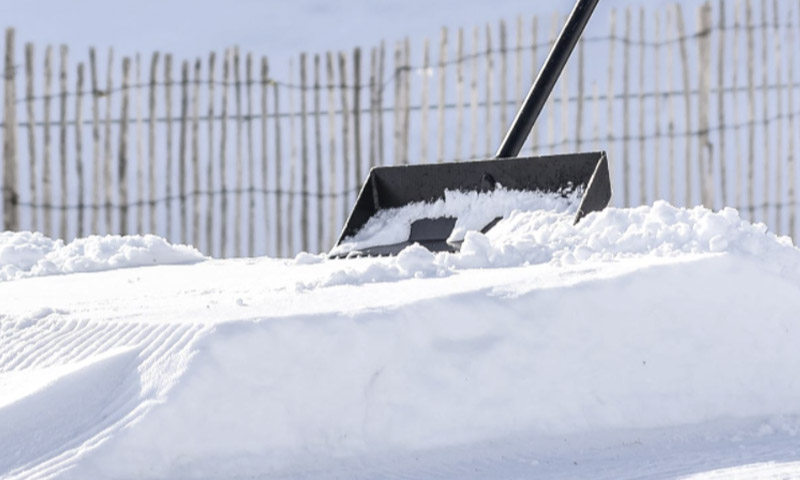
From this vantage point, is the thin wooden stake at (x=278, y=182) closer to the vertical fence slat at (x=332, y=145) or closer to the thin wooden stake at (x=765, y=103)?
the vertical fence slat at (x=332, y=145)

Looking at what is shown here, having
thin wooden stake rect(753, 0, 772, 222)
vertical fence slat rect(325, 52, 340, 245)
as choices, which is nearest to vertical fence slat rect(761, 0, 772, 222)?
thin wooden stake rect(753, 0, 772, 222)

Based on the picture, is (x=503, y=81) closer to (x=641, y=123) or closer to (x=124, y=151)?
(x=641, y=123)

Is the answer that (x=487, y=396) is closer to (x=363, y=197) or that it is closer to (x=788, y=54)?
(x=363, y=197)

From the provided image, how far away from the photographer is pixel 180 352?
2.22 meters

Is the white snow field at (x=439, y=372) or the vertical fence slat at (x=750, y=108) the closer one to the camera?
the white snow field at (x=439, y=372)

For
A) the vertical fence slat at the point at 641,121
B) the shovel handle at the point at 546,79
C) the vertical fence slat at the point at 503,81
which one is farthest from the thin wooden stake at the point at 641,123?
the shovel handle at the point at 546,79

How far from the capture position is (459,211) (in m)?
3.79

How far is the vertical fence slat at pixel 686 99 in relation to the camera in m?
6.76

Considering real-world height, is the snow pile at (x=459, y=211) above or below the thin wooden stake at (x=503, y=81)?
below

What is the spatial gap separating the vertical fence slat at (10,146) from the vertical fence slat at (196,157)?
1.22 m

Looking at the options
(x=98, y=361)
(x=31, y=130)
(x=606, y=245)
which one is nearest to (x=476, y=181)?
(x=606, y=245)

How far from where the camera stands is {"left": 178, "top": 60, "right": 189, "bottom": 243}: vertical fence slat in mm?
6952

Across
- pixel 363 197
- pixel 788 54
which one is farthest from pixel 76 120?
pixel 788 54

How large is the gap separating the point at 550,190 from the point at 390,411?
1587mm
